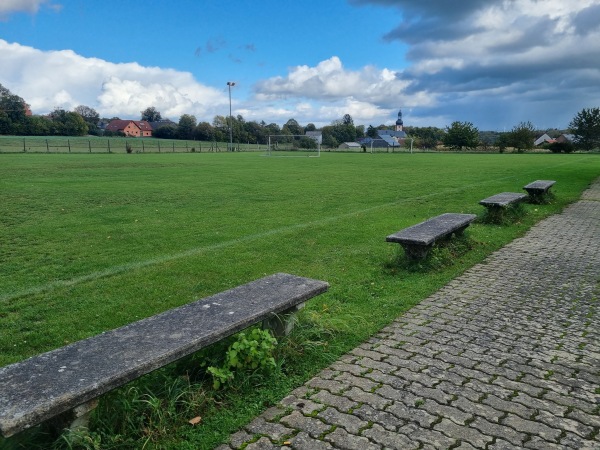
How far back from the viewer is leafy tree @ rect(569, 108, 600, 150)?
243ft

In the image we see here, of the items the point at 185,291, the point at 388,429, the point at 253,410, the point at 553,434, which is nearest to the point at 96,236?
the point at 185,291

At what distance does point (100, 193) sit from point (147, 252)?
892cm

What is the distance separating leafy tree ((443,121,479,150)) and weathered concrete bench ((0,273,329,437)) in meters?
80.1

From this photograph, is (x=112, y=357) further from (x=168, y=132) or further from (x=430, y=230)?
(x=168, y=132)

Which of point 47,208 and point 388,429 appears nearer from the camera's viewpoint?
point 388,429

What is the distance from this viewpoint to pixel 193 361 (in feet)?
11.0

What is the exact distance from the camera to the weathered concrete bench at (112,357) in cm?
223

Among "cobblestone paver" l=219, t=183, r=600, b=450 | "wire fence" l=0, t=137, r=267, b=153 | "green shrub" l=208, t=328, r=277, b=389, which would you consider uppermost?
"wire fence" l=0, t=137, r=267, b=153

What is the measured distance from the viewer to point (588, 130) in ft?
244

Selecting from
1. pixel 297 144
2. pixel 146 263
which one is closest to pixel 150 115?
pixel 297 144

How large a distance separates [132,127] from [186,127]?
29.8 metres

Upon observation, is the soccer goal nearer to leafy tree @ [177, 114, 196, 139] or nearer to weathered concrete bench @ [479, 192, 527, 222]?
leafy tree @ [177, 114, 196, 139]

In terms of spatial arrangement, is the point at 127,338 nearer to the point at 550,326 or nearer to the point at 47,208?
the point at 550,326

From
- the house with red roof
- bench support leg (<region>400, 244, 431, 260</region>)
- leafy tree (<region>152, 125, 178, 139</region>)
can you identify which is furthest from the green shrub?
the house with red roof
